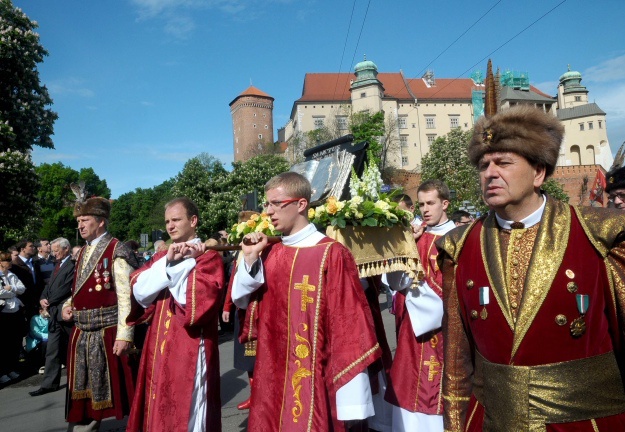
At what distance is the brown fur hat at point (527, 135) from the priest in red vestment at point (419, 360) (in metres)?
1.90

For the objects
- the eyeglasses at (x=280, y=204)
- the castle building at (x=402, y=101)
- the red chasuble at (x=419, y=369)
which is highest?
the castle building at (x=402, y=101)

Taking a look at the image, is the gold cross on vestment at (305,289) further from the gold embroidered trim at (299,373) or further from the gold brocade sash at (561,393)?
the gold brocade sash at (561,393)

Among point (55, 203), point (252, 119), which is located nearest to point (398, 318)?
point (55, 203)

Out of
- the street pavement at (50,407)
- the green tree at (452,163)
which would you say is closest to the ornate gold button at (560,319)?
the street pavement at (50,407)

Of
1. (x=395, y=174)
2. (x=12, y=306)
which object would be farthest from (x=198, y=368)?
(x=395, y=174)

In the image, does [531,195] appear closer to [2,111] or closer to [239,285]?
[239,285]

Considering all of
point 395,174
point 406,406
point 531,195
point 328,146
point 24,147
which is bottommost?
point 406,406

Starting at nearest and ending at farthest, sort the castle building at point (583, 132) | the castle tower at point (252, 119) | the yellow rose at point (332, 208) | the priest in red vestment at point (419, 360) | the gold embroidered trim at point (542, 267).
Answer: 1. the gold embroidered trim at point (542, 267)
2. the yellow rose at point (332, 208)
3. the priest in red vestment at point (419, 360)
4. the castle building at point (583, 132)
5. the castle tower at point (252, 119)

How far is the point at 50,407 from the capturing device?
7.59 m

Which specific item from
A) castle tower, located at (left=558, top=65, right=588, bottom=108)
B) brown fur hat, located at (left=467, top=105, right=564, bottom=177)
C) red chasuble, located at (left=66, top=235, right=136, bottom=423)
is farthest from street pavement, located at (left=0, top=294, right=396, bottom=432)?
castle tower, located at (left=558, top=65, right=588, bottom=108)

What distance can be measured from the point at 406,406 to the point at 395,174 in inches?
2540

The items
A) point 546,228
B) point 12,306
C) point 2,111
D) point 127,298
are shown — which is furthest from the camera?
point 2,111

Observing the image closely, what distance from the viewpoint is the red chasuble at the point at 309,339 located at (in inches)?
129

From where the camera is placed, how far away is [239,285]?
3.60 m
